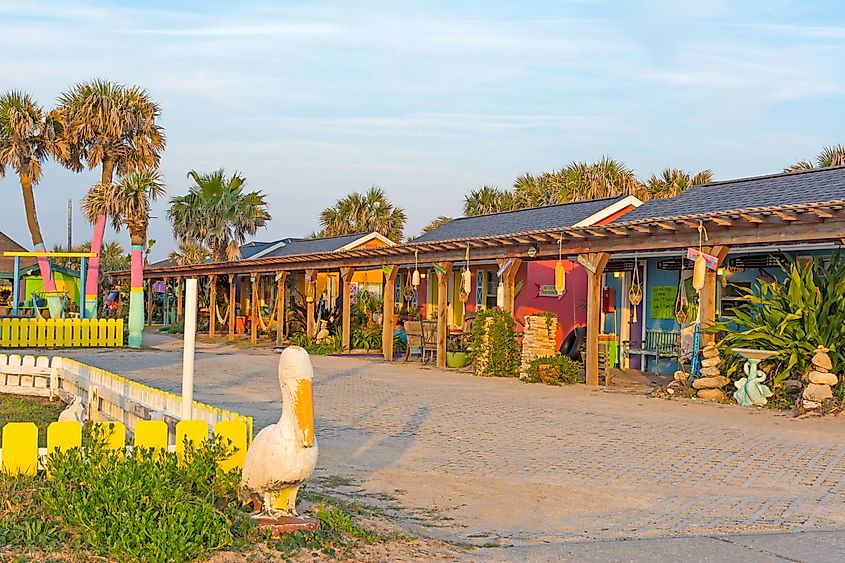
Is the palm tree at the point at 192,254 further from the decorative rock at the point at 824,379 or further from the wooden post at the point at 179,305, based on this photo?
the decorative rock at the point at 824,379

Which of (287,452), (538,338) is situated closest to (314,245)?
(538,338)

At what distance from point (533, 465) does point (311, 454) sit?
3729 mm

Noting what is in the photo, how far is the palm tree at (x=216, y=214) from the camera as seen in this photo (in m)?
37.7

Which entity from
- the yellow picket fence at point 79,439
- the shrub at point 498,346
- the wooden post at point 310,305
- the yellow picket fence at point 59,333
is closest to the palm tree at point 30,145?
the yellow picket fence at point 59,333

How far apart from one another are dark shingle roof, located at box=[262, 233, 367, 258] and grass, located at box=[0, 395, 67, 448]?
69.7ft

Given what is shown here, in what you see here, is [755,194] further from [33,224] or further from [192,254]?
[192,254]

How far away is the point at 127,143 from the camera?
31.1 metres

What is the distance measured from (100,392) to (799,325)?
357 inches

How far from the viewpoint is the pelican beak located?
16.9 feet

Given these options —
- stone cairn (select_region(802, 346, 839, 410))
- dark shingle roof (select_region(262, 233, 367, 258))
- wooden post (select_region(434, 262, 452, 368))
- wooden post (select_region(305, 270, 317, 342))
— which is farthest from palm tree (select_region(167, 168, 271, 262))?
stone cairn (select_region(802, 346, 839, 410))

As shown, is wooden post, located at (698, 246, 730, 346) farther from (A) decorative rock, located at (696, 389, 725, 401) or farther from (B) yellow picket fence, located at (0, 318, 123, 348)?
(B) yellow picket fence, located at (0, 318, 123, 348)

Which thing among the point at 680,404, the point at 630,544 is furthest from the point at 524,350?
the point at 630,544

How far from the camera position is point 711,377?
13.6 m

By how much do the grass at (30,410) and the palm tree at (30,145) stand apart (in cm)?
1759
